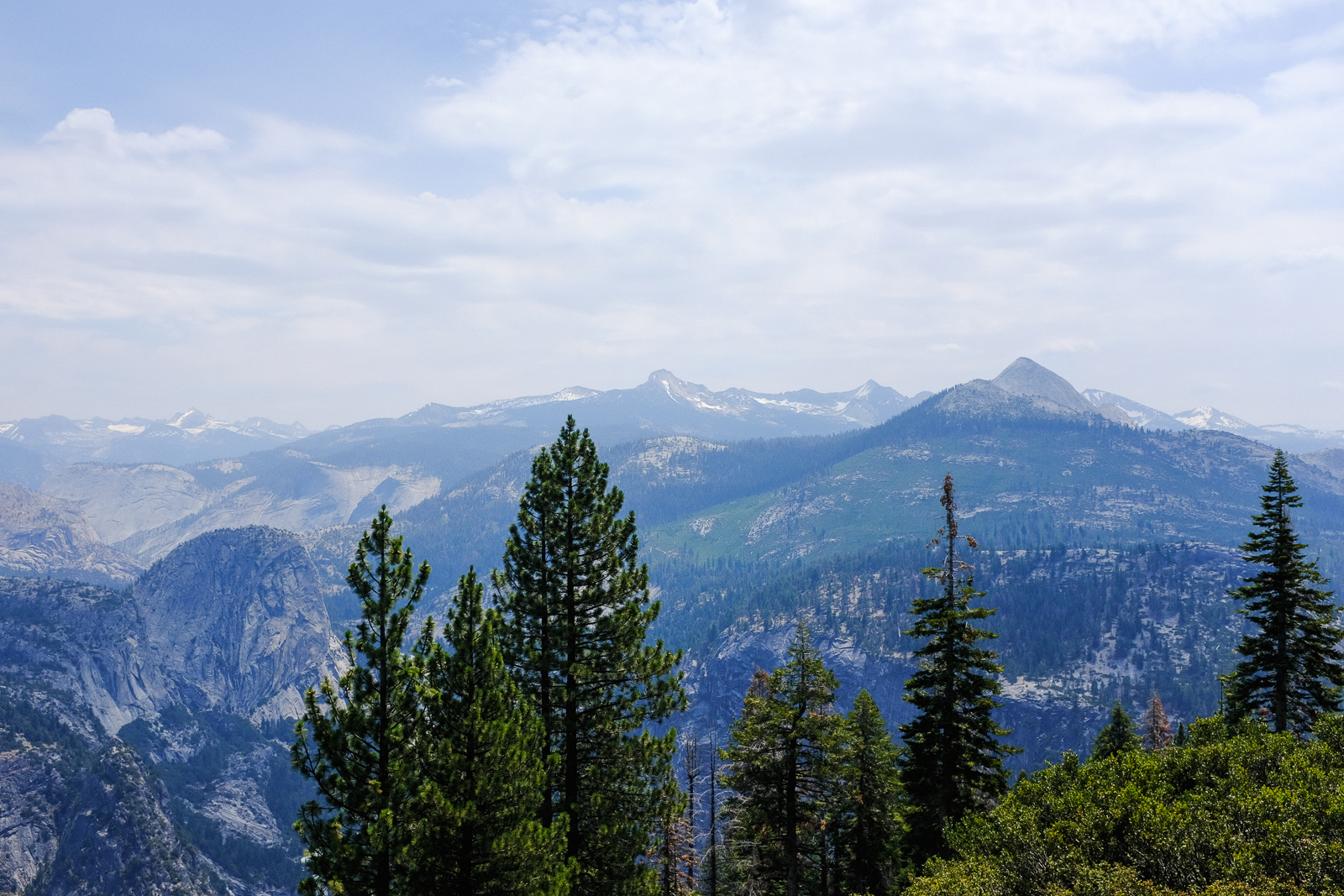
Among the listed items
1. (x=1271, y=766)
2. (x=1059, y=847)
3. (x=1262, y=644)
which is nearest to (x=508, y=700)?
(x=1059, y=847)

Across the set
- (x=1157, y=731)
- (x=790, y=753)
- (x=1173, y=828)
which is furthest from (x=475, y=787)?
(x=1157, y=731)

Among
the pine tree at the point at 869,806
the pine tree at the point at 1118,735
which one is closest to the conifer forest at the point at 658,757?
the pine tree at the point at 869,806

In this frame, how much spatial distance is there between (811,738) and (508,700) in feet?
62.4

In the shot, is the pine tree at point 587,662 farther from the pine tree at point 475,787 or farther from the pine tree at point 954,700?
the pine tree at point 954,700

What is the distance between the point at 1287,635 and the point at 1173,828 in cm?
2039

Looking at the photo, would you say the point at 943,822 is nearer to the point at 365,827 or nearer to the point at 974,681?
the point at 974,681

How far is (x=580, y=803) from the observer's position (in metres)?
29.1

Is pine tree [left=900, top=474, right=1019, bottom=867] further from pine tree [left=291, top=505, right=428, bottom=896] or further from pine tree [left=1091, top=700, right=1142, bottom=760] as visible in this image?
pine tree [left=1091, top=700, right=1142, bottom=760]

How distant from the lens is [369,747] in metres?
23.2

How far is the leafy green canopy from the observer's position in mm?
20891

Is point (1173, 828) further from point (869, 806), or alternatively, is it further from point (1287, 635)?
point (869, 806)

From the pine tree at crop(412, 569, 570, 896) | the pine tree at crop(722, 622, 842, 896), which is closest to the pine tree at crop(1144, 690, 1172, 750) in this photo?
the pine tree at crop(722, 622, 842, 896)

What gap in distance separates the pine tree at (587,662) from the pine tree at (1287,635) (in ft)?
96.7

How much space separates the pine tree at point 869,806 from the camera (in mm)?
44500
